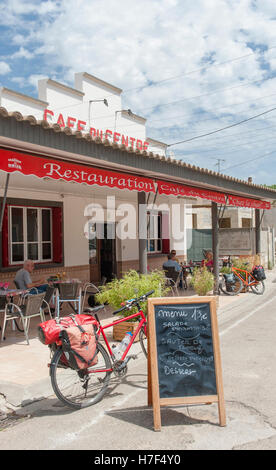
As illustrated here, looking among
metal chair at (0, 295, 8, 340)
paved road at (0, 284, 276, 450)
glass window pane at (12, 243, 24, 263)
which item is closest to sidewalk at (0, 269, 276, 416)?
paved road at (0, 284, 276, 450)

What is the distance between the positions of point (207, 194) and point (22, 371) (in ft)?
24.8

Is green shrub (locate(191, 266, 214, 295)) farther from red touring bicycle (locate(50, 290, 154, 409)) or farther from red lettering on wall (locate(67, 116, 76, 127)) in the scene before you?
red lettering on wall (locate(67, 116, 76, 127))

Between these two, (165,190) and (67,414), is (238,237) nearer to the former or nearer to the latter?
(165,190)

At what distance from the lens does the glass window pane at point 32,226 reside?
37.3 feet

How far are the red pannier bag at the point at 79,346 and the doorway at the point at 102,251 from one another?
9.22 m

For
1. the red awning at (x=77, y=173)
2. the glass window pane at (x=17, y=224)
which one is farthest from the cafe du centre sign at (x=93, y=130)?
the red awning at (x=77, y=173)

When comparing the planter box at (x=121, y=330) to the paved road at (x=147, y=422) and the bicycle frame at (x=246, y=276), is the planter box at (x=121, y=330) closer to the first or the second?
the paved road at (x=147, y=422)

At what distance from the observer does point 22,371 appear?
18.1 feet

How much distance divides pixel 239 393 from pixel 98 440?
69.1 inches

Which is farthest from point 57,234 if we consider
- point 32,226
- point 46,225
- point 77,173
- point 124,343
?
point 124,343

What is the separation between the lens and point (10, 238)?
10688 mm

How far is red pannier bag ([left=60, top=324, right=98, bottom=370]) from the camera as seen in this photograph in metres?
4.18

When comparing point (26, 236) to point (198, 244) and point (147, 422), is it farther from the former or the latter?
point (198, 244)

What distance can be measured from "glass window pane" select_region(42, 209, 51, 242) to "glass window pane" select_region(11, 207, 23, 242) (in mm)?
838
